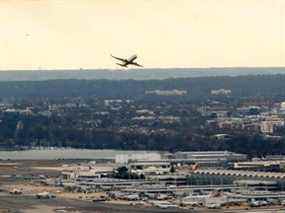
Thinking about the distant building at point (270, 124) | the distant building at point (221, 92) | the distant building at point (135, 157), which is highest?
the distant building at point (221, 92)

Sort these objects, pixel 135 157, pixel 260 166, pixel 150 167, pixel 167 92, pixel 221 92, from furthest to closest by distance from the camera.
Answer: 1. pixel 167 92
2. pixel 221 92
3. pixel 135 157
4. pixel 150 167
5. pixel 260 166

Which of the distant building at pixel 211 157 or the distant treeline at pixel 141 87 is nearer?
the distant building at pixel 211 157

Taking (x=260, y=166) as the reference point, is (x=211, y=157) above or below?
above

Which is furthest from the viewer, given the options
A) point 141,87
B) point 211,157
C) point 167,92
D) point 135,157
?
point 141,87

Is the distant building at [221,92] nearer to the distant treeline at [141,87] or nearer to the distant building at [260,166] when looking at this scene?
the distant treeline at [141,87]

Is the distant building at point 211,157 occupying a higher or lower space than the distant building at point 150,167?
higher

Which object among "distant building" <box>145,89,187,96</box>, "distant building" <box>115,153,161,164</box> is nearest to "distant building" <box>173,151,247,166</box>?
"distant building" <box>115,153,161,164</box>

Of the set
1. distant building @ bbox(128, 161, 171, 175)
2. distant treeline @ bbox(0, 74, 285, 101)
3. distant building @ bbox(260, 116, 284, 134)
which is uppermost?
distant treeline @ bbox(0, 74, 285, 101)

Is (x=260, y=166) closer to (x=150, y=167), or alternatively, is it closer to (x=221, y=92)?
(x=150, y=167)

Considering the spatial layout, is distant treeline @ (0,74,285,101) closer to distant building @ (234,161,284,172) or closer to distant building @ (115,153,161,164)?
distant building @ (115,153,161,164)

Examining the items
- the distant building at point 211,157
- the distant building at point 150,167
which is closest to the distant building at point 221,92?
the distant building at point 211,157

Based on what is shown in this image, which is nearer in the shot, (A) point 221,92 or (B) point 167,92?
(A) point 221,92

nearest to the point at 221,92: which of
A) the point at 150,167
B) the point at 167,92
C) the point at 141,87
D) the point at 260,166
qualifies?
the point at 167,92
